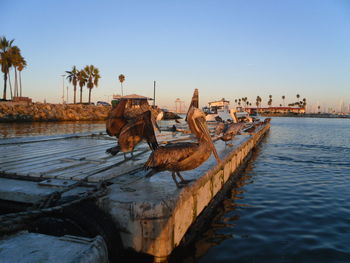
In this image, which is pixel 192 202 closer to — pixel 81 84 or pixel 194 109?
pixel 194 109

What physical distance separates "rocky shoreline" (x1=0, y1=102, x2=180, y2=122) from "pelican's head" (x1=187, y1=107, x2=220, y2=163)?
32.4m

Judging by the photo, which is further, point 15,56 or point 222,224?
point 15,56

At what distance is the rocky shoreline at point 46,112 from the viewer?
44175 mm

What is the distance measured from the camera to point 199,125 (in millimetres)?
4723

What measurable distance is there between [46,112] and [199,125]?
53.3m

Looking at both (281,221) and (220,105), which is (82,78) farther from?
(281,221)

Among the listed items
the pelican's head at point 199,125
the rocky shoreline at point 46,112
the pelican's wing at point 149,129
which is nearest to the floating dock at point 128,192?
the pelican's wing at point 149,129

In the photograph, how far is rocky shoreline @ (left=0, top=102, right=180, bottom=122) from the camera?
145 ft

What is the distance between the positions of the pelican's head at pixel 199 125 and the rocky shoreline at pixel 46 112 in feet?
106

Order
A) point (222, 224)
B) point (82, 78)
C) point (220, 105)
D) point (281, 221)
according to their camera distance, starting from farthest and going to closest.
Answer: point (82, 78), point (220, 105), point (281, 221), point (222, 224)

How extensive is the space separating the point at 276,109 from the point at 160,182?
192 m

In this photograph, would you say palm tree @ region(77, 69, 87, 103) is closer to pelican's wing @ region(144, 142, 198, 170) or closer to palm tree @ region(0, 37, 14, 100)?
palm tree @ region(0, 37, 14, 100)

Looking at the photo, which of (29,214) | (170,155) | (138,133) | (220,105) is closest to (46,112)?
(220,105)

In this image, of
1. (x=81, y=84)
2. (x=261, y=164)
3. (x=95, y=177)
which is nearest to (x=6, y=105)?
(x=81, y=84)
